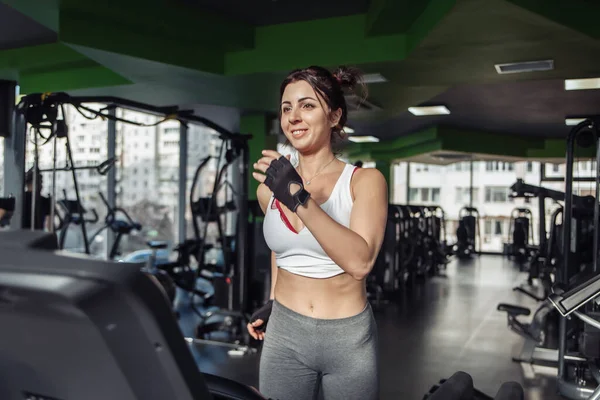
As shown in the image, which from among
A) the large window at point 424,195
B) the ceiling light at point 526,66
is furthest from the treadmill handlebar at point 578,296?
the large window at point 424,195

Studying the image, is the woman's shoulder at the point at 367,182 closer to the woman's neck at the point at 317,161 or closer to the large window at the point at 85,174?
the woman's neck at the point at 317,161

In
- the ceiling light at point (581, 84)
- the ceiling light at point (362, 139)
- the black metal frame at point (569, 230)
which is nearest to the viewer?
the black metal frame at point (569, 230)

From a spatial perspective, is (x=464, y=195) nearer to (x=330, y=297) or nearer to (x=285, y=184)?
(x=330, y=297)

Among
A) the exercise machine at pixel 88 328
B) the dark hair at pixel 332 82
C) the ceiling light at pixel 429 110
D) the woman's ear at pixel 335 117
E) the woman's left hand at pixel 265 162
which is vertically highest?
the ceiling light at pixel 429 110

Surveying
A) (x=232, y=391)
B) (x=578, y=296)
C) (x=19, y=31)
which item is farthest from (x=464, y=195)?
(x=232, y=391)

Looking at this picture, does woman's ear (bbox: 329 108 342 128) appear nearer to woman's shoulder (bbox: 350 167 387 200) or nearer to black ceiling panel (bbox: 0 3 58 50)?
woman's shoulder (bbox: 350 167 387 200)

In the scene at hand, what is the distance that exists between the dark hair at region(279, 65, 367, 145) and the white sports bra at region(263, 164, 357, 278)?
0.13 metres

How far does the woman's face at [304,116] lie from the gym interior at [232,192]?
25cm

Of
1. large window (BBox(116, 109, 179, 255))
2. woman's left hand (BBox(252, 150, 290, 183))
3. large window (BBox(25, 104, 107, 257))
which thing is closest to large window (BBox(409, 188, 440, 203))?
large window (BBox(116, 109, 179, 255))

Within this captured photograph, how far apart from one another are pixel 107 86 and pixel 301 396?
565cm

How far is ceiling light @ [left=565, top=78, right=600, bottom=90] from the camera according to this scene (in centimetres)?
580

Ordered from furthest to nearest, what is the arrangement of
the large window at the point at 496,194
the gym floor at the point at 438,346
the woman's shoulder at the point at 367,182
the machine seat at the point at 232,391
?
A: the large window at the point at 496,194 < the gym floor at the point at 438,346 < the woman's shoulder at the point at 367,182 < the machine seat at the point at 232,391

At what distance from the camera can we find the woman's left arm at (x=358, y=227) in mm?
1000

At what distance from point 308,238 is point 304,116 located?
263mm
